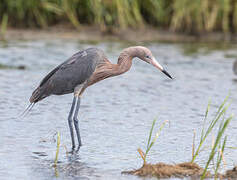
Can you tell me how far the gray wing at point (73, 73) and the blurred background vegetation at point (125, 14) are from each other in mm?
7032

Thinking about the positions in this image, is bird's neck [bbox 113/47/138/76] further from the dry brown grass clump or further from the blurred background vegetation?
the blurred background vegetation

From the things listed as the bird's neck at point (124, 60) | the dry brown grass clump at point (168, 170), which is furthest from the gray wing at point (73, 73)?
the dry brown grass clump at point (168, 170)

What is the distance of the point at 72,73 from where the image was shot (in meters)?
7.07

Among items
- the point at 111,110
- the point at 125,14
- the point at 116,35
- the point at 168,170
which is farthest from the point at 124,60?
the point at 116,35

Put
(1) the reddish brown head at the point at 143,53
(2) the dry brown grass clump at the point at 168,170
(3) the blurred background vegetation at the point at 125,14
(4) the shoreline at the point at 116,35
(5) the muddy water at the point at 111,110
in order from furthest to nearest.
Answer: (4) the shoreline at the point at 116,35, (3) the blurred background vegetation at the point at 125,14, (1) the reddish brown head at the point at 143,53, (5) the muddy water at the point at 111,110, (2) the dry brown grass clump at the point at 168,170

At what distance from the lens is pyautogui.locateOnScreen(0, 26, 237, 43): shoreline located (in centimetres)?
1469

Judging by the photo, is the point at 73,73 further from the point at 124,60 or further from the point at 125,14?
the point at 125,14

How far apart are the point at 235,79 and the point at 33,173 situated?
22.1ft

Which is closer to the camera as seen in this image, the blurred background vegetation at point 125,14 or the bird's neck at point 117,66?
the bird's neck at point 117,66

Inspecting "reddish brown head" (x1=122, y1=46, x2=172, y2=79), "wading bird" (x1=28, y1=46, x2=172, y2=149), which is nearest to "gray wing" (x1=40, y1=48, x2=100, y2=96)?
"wading bird" (x1=28, y1=46, x2=172, y2=149)

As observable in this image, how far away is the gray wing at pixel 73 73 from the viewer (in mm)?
7016

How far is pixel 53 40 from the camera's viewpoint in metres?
14.6

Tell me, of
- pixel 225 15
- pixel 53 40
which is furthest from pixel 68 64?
pixel 225 15

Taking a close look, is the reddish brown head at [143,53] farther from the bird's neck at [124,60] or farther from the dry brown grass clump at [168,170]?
the dry brown grass clump at [168,170]
